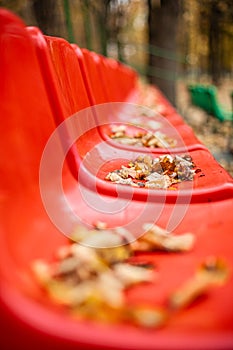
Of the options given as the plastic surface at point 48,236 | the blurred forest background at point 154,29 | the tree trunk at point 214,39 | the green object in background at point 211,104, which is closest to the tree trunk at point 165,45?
the blurred forest background at point 154,29

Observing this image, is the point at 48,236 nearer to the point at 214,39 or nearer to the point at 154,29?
the point at 154,29

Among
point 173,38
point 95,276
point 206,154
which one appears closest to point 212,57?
point 173,38

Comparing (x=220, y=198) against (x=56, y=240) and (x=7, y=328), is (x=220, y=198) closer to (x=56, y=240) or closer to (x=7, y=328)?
(x=56, y=240)

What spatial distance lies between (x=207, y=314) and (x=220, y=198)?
650 mm

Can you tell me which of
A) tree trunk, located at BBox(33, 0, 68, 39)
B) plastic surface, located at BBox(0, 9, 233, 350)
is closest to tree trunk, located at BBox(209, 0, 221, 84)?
tree trunk, located at BBox(33, 0, 68, 39)

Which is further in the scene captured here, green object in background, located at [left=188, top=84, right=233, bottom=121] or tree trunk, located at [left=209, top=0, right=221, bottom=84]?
tree trunk, located at [left=209, top=0, right=221, bottom=84]

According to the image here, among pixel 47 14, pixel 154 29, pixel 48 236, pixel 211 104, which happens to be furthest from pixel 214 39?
pixel 48 236

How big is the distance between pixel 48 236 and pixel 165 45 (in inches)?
408

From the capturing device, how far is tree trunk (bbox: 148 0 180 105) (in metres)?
10.4

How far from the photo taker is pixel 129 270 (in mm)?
855

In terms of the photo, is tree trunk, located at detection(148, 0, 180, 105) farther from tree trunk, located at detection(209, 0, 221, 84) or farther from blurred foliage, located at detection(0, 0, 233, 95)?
tree trunk, located at detection(209, 0, 221, 84)

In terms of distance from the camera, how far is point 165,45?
10.7 metres

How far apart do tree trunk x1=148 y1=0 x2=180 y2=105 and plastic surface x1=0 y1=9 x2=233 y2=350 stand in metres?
9.55

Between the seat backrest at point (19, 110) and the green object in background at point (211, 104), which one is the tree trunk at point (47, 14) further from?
the seat backrest at point (19, 110)
